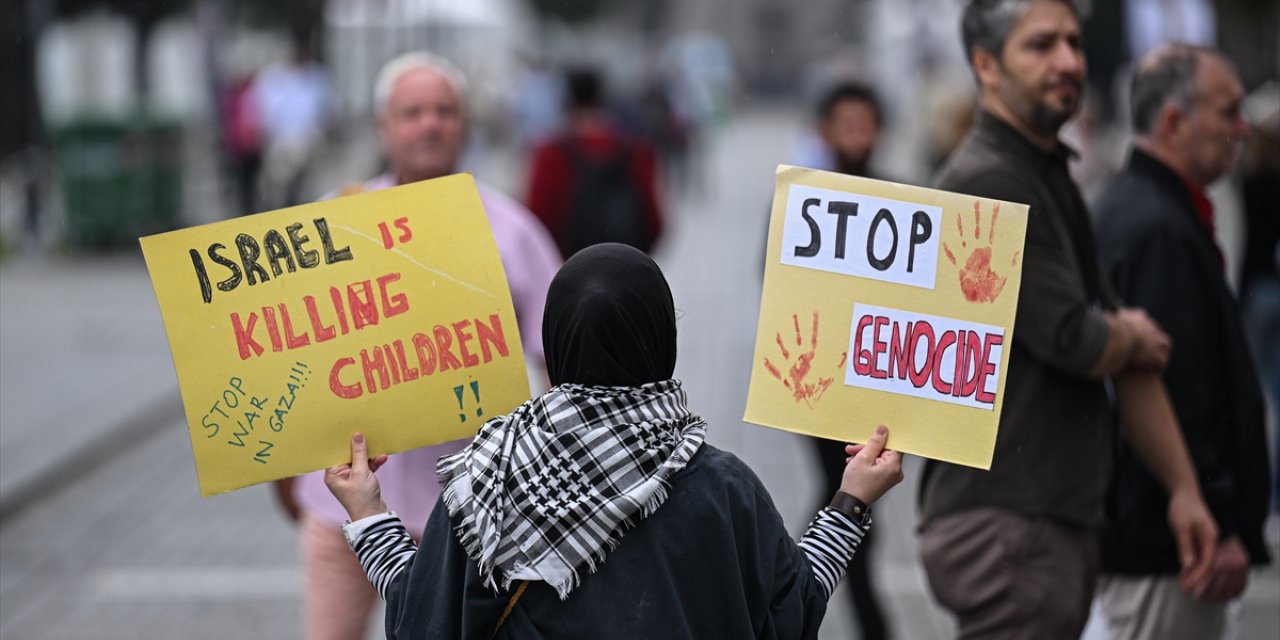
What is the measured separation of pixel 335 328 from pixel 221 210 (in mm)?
18957

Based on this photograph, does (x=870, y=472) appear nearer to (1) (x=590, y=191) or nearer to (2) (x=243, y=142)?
(1) (x=590, y=191)

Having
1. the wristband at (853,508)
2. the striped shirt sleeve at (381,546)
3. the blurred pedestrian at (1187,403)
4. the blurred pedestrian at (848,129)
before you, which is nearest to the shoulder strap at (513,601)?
the striped shirt sleeve at (381,546)

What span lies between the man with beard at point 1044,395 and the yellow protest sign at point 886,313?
2.03ft

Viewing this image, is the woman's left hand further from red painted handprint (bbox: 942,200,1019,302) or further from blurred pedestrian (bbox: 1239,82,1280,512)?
blurred pedestrian (bbox: 1239,82,1280,512)

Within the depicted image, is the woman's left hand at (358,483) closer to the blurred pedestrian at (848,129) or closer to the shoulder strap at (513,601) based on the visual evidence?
the shoulder strap at (513,601)

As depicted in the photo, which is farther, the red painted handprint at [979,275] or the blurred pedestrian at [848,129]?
the blurred pedestrian at [848,129]

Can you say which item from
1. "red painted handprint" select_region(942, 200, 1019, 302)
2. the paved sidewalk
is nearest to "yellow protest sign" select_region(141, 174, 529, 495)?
"red painted handprint" select_region(942, 200, 1019, 302)

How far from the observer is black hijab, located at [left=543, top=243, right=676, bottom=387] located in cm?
241

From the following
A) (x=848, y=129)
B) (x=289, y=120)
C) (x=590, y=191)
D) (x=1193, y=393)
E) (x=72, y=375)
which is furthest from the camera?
(x=289, y=120)

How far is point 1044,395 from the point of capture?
3.62 metres

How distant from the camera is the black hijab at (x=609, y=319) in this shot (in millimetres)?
2414

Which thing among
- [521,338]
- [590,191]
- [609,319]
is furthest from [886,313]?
[590,191]

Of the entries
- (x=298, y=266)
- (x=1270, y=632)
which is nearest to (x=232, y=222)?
(x=298, y=266)

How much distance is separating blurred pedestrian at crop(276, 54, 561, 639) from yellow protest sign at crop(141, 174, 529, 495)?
0.80m
